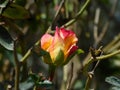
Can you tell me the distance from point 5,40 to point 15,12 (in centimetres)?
19

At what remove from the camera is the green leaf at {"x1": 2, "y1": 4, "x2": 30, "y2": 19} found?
121 cm

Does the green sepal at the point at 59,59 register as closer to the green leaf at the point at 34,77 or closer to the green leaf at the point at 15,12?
the green leaf at the point at 34,77

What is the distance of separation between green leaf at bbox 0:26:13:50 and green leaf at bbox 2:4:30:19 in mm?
114

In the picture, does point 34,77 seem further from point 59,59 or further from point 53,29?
point 53,29

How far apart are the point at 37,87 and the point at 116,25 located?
1.85 m

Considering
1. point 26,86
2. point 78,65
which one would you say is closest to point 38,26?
point 78,65

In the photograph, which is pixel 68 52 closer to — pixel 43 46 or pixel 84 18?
pixel 43 46

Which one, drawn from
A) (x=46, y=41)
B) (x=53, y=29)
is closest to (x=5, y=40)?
(x=46, y=41)

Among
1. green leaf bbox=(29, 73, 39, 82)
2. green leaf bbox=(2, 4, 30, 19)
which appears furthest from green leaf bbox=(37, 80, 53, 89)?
green leaf bbox=(2, 4, 30, 19)

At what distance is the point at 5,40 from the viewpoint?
106cm

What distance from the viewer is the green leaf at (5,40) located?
105 centimetres

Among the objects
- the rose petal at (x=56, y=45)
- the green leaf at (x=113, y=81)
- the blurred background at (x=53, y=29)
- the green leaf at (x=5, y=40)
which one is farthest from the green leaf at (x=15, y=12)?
the green leaf at (x=113, y=81)

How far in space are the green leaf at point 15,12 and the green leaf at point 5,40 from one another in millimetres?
114

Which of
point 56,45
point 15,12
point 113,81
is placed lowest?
point 113,81
